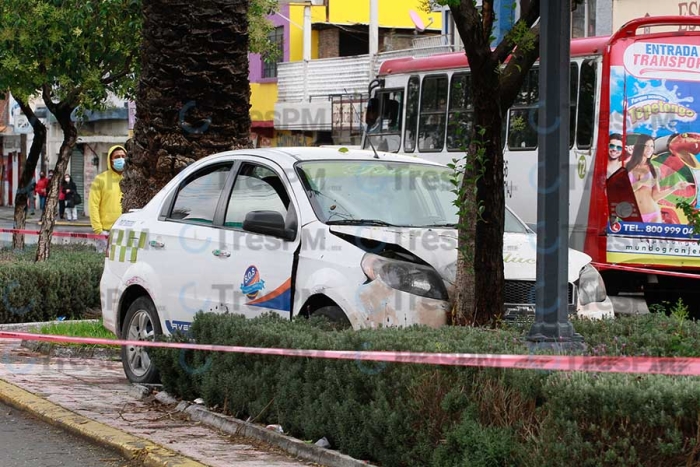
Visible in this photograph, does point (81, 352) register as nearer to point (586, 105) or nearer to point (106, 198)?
point (106, 198)

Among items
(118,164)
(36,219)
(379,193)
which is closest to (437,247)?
(379,193)

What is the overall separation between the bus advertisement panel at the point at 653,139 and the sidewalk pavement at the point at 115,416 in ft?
22.8

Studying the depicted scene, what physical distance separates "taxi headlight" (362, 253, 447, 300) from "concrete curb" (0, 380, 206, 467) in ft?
5.52

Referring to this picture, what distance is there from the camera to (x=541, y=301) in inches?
273

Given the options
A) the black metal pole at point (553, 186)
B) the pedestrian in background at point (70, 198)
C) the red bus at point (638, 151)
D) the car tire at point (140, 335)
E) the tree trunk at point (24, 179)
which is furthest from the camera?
the pedestrian in background at point (70, 198)

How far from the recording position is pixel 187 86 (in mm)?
12789

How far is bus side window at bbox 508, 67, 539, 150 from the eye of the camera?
17359mm

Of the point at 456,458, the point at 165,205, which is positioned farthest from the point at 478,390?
the point at 165,205

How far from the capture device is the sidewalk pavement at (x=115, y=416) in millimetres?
7477

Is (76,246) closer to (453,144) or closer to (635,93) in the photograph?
(453,144)

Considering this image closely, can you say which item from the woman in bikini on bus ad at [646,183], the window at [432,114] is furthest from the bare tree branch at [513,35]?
the window at [432,114]

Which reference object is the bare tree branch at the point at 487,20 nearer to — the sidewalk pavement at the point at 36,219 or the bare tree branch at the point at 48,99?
the bare tree branch at the point at 48,99

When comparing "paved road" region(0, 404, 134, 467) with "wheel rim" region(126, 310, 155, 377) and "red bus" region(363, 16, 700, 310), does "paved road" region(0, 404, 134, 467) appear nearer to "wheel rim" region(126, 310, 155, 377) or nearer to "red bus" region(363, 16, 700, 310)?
"wheel rim" region(126, 310, 155, 377)

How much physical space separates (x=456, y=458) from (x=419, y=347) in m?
0.76
